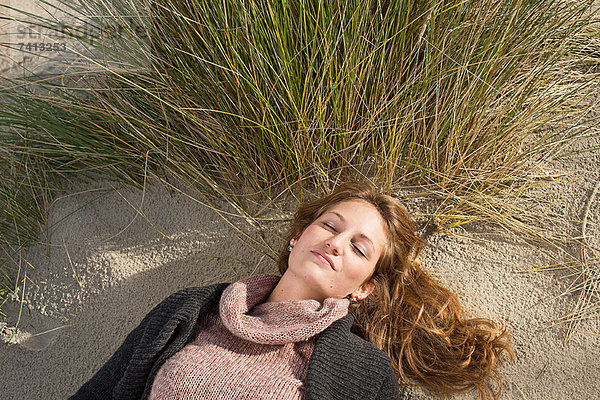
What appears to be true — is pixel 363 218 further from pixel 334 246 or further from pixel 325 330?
pixel 325 330

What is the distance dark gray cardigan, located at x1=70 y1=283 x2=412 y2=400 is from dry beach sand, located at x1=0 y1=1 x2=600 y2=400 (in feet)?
1.31

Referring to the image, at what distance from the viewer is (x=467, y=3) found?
6.46 ft

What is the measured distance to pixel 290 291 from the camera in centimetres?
179

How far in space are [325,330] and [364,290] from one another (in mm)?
268

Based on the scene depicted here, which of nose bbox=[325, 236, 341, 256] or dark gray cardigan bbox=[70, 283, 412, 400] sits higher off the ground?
nose bbox=[325, 236, 341, 256]

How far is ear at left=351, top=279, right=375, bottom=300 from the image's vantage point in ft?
6.14

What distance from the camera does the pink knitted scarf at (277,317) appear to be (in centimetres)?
165

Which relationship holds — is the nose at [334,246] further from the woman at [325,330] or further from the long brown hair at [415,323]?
the long brown hair at [415,323]

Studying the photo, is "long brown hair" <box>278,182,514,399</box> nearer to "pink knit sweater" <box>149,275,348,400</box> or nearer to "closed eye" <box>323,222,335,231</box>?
"closed eye" <box>323,222,335,231</box>

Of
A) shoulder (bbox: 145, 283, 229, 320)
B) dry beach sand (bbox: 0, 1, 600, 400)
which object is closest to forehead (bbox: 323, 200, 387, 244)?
dry beach sand (bbox: 0, 1, 600, 400)

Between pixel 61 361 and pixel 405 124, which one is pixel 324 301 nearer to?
pixel 405 124

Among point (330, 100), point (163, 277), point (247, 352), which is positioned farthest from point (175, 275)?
point (330, 100)

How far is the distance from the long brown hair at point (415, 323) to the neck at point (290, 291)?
216 mm

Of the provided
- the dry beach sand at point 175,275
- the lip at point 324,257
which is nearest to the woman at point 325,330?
the lip at point 324,257
